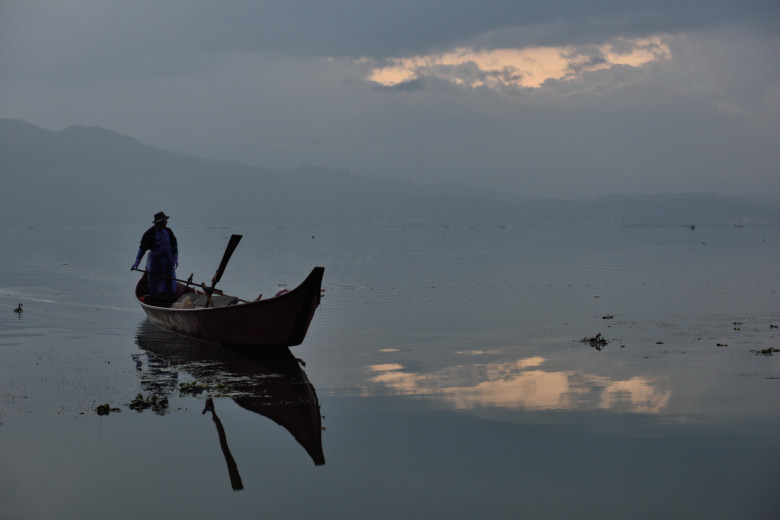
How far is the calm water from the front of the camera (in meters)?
10.0

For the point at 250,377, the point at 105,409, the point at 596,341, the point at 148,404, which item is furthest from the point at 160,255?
the point at 596,341

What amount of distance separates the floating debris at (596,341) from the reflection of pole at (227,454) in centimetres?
1103

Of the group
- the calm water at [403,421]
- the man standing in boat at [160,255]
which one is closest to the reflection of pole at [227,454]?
the calm water at [403,421]

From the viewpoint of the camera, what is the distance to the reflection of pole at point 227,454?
10.6 m

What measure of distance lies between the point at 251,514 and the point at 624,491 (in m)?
4.85

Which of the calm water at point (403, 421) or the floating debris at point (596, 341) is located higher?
the floating debris at point (596, 341)

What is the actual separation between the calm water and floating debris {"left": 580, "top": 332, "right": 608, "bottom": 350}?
24 centimetres

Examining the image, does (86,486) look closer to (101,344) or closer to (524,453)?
(524,453)

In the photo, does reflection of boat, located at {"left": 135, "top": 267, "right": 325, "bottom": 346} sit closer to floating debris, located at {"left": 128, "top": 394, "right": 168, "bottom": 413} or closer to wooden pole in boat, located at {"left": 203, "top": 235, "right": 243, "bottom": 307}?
wooden pole in boat, located at {"left": 203, "top": 235, "right": 243, "bottom": 307}

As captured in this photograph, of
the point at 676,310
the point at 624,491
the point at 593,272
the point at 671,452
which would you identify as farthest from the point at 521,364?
the point at 593,272

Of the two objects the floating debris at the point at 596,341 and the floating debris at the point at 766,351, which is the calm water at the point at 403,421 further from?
the floating debris at the point at 766,351

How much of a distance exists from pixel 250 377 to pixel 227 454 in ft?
17.8

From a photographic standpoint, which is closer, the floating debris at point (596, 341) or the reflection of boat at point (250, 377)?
the reflection of boat at point (250, 377)

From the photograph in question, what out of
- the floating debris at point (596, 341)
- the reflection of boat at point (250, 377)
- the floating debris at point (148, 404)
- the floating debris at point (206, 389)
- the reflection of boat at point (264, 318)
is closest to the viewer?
the reflection of boat at point (250, 377)
